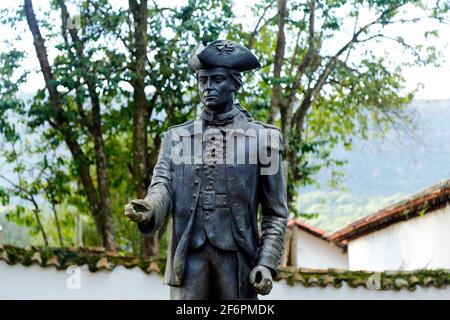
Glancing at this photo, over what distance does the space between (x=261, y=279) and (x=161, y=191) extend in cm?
76

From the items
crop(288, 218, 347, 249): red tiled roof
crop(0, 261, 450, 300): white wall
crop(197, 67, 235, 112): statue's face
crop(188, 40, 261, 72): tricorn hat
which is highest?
crop(288, 218, 347, 249): red tiled roof

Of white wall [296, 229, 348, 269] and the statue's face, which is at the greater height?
white wall [296, 229, 348, 269]

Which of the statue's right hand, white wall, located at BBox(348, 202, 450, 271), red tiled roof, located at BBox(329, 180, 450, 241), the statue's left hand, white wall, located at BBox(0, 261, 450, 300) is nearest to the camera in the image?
the statue's right hand

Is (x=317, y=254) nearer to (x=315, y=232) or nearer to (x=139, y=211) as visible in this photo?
(x=315, y=232)

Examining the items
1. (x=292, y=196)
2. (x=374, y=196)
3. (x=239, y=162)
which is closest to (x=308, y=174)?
(x=292, y=196)

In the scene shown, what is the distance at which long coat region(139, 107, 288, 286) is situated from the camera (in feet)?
16.9

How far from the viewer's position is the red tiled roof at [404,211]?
15478mm

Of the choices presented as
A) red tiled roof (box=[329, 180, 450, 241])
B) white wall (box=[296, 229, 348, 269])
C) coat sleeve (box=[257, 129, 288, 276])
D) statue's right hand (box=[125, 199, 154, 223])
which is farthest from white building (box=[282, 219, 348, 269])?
statue's right hand (box=[125, 199, 154, 223])

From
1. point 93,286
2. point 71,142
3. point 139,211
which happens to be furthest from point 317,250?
point 139,211

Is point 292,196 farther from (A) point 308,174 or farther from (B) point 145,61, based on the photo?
(B) point 145,61

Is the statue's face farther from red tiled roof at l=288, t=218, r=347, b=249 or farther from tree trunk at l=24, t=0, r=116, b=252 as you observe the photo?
red tiled roof at l=288, t=218, r=347, b=249

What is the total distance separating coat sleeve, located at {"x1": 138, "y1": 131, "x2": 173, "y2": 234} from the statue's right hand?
66 millimetres

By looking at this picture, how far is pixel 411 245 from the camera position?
1825cm
